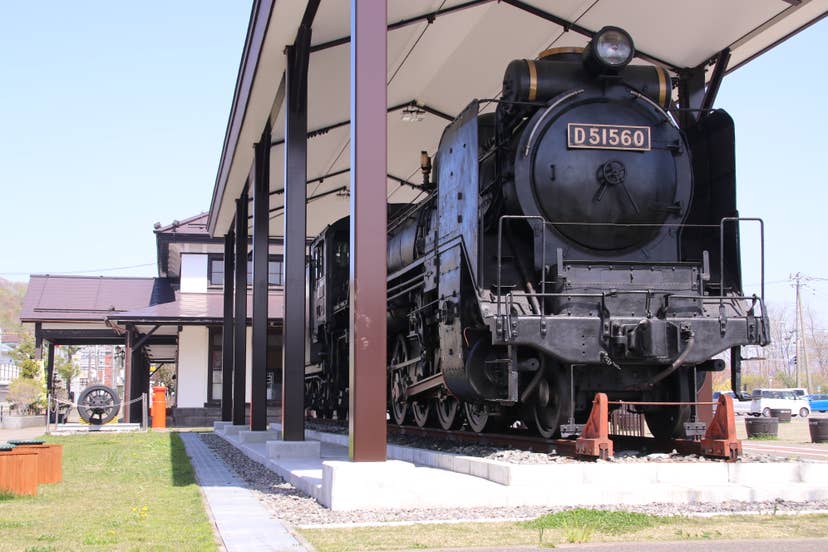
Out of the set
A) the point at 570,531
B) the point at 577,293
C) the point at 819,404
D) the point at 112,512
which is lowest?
the point at 819,404

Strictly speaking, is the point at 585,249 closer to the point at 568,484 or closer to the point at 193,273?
the point at 568,484

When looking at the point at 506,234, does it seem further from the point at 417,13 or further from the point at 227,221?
the point at 227,221

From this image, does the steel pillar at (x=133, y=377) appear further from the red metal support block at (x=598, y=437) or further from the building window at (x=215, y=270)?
the red metal support block at (x=598, y=437)

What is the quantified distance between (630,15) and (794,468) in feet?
22.3

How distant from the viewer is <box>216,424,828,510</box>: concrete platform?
696 centimetres

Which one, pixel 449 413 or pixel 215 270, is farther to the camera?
pixel 215 270

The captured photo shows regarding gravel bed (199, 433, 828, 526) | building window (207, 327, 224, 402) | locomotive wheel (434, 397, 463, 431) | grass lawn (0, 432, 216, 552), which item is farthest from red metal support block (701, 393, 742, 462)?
building window (207, 327, 224, 402)

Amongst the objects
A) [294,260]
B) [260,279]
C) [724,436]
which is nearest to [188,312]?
[260,279]

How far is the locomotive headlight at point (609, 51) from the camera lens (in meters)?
9.29

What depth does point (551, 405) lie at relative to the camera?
9242 millimetres

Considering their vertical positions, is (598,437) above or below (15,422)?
above

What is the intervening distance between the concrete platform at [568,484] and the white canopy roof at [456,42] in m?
5.77

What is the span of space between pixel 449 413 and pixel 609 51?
5315 millimetres

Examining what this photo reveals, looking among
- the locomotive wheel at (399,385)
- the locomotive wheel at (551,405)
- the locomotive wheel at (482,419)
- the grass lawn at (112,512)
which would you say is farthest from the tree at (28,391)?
the locomotive wheel at (551,405)
